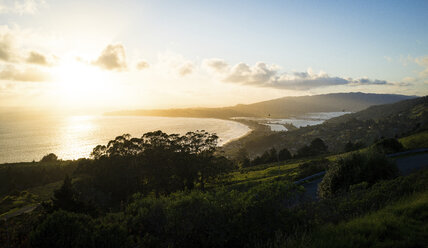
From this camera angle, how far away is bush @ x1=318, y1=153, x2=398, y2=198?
16.9 m

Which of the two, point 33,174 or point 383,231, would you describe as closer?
point 383,231

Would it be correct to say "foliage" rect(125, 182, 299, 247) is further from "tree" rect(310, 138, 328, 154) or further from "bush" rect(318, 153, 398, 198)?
"tree" rect(310, 138, 328, 154)

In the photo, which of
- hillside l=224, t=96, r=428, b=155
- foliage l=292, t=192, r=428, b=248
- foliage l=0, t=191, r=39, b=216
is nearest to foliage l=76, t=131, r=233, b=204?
foliage l=0, t=191, r=39, b=216

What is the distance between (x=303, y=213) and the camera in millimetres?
9148

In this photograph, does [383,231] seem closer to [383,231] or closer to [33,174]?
[383,231]

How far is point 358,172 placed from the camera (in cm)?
1691

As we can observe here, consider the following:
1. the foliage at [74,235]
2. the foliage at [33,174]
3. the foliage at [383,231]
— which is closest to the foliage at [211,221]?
the foliage at [74,235]

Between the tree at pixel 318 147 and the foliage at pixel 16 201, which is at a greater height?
the tree at pixel 318 147

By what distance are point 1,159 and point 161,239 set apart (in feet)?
447

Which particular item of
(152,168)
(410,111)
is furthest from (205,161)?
(410,111)

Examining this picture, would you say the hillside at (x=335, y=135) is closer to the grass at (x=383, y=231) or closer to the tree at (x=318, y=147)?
the tree at (x=318, y=147)

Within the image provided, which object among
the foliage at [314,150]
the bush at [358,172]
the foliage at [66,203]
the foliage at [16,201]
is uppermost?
the bush at [358,172]

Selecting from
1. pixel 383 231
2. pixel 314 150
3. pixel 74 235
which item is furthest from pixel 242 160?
pixel 74 235

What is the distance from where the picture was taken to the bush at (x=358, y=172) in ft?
55.5
